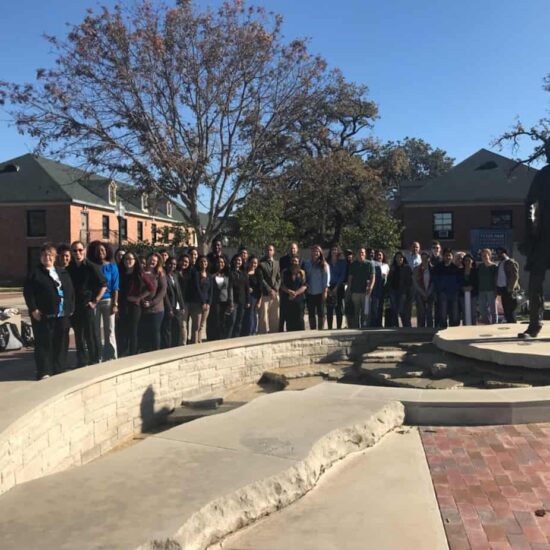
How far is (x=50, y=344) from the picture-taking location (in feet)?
20.1

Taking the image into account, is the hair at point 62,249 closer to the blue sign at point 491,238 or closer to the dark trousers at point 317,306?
the dark trousers at point 317,306

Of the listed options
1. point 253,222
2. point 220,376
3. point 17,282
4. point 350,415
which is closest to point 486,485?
point 350,415

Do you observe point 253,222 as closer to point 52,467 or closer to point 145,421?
point 145,421

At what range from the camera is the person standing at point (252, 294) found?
930cm

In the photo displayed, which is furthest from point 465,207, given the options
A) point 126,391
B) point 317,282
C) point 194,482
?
point 194,482

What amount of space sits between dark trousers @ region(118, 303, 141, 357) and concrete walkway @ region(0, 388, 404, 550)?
9.85 ft

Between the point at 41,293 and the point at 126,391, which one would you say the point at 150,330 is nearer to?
the point at 41,293

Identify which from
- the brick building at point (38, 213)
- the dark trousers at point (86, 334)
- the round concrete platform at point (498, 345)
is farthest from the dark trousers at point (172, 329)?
the brick building at point (38, 213)

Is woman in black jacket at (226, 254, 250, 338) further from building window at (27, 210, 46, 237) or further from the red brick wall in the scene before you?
building window at (27, 210, 46, 237)

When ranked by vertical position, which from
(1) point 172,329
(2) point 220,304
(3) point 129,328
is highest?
(2) point 220,304

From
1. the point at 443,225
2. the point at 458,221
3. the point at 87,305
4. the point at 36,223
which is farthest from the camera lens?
the point at 36,223

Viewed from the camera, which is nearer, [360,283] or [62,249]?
[62,249]

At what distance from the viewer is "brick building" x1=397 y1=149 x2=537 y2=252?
1405 inches

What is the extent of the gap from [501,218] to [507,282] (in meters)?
28.6
